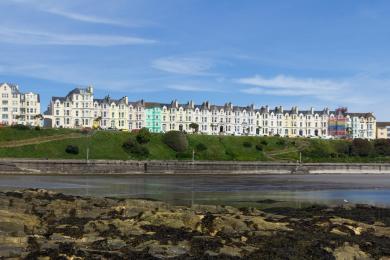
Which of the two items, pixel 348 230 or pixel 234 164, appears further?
pixel 234 164

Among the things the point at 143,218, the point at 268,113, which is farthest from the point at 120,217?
the point at 268,113

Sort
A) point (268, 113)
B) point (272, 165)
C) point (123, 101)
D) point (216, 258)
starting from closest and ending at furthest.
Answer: point (216, 258), point (272, 165), point (123, 101), point (268, 113)

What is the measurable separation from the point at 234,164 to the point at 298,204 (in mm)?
58288

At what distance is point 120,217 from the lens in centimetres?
2639

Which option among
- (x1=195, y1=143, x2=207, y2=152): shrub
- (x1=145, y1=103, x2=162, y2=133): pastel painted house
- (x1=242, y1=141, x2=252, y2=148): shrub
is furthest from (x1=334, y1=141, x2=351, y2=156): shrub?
(x1=145, y1=103, x2=162, y2=133): pastel painted house

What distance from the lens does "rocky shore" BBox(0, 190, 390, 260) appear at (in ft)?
62.1

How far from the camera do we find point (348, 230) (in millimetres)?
24531

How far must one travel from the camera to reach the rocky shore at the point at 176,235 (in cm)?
1892

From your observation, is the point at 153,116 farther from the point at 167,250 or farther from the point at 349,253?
the point at 349,253

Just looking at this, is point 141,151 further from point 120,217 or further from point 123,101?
point 120,217

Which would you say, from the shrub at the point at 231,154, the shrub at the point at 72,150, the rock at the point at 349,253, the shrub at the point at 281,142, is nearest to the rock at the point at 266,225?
the rock at the point at 349,253

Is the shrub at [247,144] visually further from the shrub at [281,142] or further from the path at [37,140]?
the path at [37,140]

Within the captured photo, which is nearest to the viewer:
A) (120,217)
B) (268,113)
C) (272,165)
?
(120,217)

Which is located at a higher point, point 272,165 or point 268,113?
point 268,113
